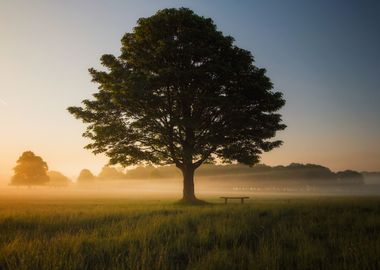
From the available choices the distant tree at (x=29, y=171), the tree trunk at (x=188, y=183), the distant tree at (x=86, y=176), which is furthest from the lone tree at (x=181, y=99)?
the distant tree at (x=86, y=176)

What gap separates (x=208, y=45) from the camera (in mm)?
25016

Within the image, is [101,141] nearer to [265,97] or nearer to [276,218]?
[265,97]

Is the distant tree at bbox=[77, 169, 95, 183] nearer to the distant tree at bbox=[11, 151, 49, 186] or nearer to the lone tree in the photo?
the distant tree at bbox=[11, 151, 49, 186]

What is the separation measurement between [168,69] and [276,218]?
1487 cm

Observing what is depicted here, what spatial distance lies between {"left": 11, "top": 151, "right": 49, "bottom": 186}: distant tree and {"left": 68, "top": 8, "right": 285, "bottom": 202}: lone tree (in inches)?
3251

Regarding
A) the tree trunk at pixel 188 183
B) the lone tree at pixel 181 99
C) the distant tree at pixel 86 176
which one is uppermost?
the lone tree at pixel 181 99

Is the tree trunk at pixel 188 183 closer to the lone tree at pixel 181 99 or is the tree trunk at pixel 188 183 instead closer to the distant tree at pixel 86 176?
the lone tree at pixel 181 99

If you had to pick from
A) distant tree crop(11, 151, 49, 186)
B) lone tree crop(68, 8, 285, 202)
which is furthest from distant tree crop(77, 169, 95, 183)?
lone tree crop(68, 8, 285, 202)

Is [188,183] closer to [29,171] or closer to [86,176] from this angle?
[29,171]

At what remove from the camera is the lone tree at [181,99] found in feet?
80.1

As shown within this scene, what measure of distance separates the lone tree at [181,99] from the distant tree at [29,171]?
8258 centimetres

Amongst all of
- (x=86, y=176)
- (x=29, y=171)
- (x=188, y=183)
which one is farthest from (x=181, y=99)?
(x=86, y=176)

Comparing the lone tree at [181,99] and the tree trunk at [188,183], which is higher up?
the lone tree at [181,99]

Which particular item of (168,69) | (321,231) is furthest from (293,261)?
(168,69)
